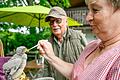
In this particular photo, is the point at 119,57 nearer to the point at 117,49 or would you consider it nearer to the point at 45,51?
the point at 117,49

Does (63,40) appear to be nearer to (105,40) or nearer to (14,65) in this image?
(14,65)

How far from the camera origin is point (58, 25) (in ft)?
10.9

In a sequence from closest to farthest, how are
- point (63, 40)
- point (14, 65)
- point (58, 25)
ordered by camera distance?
point (14, 65)
point (58, 25)
point (63, 40)

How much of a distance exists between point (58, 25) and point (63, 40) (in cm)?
21

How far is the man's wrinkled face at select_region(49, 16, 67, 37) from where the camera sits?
131 inches

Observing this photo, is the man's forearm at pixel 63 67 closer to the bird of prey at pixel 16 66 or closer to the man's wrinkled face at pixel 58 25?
the bird of prey at pixel 16 66

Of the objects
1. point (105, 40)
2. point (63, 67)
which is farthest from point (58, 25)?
point (105, 40)

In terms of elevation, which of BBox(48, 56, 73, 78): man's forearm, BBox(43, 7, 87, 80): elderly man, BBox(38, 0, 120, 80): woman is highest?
BBox(38, 0, 120, 80): woman

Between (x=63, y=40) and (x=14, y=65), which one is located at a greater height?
(x=14, y=65)

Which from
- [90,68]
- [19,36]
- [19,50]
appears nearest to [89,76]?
[90,68]

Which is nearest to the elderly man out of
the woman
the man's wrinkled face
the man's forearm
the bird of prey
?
the man's wrinkled face

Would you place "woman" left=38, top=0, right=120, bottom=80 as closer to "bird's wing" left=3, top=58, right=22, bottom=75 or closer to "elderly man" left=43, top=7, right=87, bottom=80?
"bird's wing" left=3, top=58, right=22, bottom=75

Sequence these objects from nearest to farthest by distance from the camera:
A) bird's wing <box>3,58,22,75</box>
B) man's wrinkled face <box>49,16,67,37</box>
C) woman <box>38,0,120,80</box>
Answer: woman <box>38,0,120,80</box>
bird's wing <box>3,58,22,75</box>
man's wrinkled face <box>49,16,67,37</box>

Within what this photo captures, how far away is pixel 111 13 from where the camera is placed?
1.26 m
